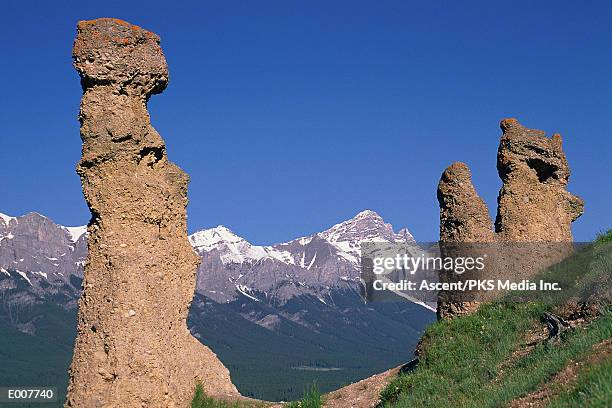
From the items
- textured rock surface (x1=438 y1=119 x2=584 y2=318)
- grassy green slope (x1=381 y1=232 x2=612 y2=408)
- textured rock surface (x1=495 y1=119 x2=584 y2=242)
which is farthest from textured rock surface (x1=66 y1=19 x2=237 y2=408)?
textured rock surface (x1=495 y1=119 x2=584 y2=242)

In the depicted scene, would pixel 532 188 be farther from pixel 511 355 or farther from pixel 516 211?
pixel 511 355

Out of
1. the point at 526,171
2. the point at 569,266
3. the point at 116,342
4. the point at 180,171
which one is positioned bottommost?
the point at 116,342

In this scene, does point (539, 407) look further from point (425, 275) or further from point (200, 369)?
point (425, 275)

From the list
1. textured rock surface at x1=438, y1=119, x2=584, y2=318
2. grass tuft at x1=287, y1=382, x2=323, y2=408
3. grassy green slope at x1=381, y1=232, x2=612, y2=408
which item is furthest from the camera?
textured rock surface at x1=438, y1=119, x2=584, y2=318

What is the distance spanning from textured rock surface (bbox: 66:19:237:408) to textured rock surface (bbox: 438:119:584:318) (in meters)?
8.94

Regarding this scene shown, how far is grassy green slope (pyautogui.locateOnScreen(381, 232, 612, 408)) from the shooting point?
13516 millimetres

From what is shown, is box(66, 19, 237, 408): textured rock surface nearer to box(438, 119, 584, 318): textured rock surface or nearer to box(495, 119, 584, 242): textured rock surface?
box(438, 119, 584, 318): textured rock surface

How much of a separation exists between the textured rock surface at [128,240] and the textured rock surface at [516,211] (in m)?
8.94

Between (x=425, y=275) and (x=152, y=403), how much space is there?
13728 mm

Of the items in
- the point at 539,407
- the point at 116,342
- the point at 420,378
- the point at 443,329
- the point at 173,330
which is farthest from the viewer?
the point at 443,329

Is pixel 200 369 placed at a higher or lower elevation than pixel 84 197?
lower

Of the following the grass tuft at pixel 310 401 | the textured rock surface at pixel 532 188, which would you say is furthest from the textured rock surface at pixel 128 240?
the textured rock surface at pixel 532 188

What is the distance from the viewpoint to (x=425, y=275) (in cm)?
2848

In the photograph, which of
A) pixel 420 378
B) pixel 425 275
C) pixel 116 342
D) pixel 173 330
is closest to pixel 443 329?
pixel 420 378
